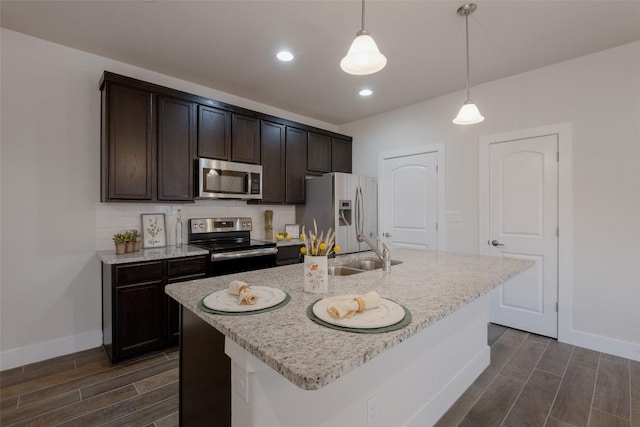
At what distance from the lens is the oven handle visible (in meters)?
2.94

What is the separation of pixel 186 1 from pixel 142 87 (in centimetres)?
103

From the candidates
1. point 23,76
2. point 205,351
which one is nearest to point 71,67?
point 23,76

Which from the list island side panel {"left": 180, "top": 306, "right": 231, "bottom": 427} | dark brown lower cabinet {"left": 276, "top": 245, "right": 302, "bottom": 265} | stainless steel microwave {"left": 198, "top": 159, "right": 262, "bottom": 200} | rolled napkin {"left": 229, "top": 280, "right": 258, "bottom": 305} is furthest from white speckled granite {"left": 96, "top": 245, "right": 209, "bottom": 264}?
rolled napkin {"left": 229, "top": 280, "right": 258, "bottom": 305}

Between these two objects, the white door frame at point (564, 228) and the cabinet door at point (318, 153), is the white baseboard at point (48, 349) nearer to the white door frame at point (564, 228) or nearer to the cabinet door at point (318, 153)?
the cabinet door at point (318, 153)

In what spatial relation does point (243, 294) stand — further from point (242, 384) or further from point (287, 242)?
point (287, 242)

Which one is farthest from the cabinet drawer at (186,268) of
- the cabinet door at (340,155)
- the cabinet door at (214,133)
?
the cabinet door at (340,155)

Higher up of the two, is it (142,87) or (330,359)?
(142,87)

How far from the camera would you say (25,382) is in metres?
2.22

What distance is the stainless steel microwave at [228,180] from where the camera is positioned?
312cm

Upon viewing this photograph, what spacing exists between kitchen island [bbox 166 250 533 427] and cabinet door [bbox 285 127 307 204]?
1901 mm

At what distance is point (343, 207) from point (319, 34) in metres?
2.02

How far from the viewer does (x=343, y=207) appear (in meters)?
3.88

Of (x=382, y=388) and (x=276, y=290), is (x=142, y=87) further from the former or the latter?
(x=382, y=388)

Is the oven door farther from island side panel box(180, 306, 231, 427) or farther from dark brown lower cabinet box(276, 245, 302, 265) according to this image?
island side panel box(180, 306, 231, 427)
